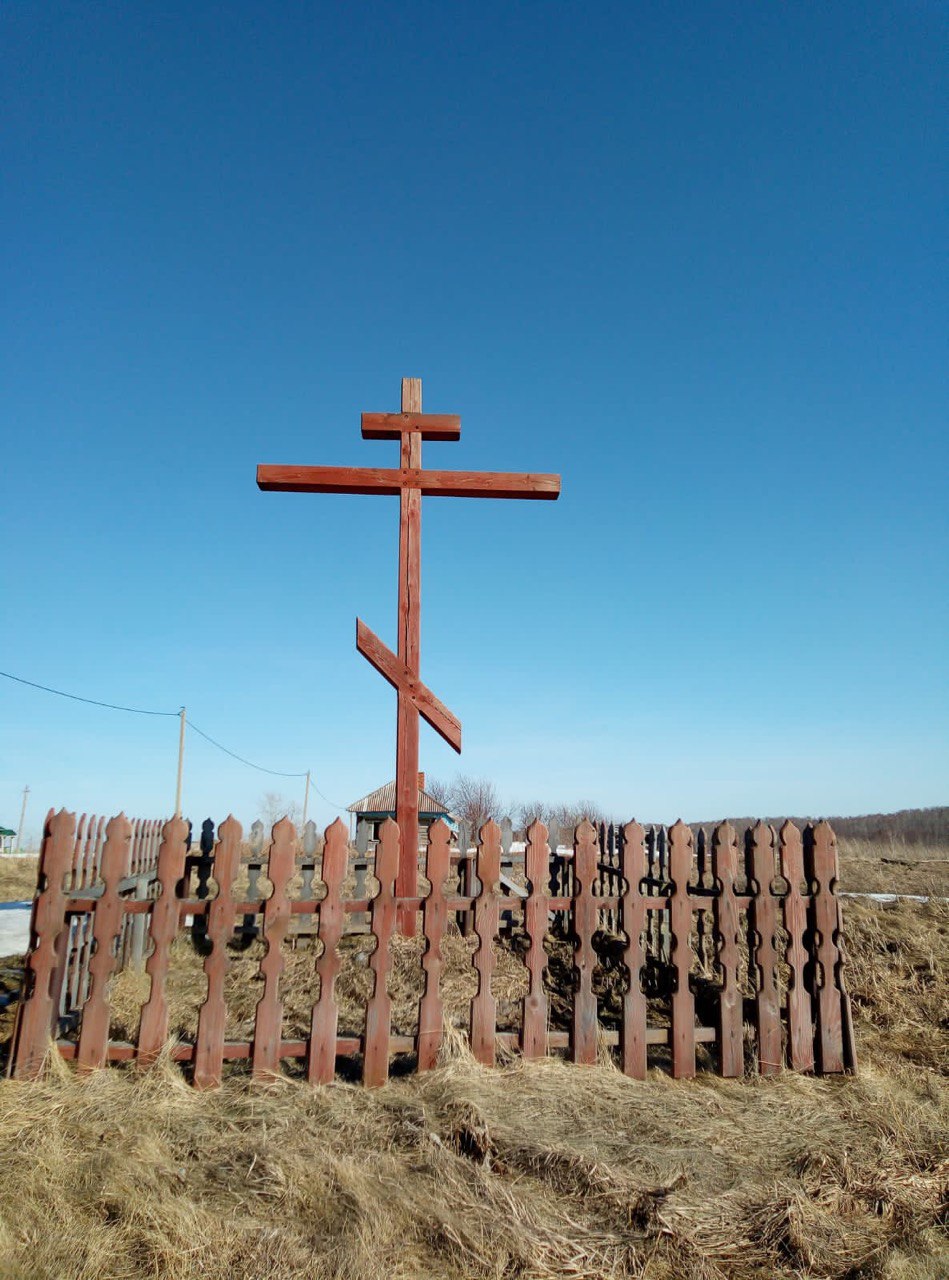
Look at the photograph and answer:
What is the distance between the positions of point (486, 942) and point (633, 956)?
984 millimetres

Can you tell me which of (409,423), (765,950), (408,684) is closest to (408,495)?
(409,423)

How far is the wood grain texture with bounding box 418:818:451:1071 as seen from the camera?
464 centimetres

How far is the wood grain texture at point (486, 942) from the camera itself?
4.75 metres

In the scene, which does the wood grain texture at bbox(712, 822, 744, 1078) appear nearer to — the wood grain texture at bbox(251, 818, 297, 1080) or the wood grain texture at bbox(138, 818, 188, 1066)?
the wood grain texture at bbox(251, 818, 297, 1080)

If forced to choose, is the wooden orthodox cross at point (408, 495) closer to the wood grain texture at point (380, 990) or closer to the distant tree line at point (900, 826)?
the wood grain texture at point (380, 990)

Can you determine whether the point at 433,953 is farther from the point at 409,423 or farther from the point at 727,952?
the point at 409,423

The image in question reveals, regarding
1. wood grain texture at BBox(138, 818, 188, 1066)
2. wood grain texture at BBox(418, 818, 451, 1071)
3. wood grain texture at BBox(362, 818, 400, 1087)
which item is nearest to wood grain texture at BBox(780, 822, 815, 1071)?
wood grain texture at BBox(418, 818, 451, 1071)

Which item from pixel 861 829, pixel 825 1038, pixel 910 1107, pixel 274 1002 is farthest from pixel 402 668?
pixel 861 829

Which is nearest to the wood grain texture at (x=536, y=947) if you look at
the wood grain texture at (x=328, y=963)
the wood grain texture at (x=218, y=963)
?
the wood grain texture at (x=328, y=963)

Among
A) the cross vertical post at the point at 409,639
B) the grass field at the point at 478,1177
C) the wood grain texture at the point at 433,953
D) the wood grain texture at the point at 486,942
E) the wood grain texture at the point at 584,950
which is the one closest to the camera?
the grass field at the point at 478,1177

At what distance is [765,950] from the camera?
17.1ft

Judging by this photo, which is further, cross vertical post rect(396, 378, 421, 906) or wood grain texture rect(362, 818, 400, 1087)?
A: cross vertical post rect(396, 378, 421, 906)

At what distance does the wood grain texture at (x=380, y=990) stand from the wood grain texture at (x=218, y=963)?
0.83 meters

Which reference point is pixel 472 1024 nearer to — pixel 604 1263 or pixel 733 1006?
pixel 733 1006
